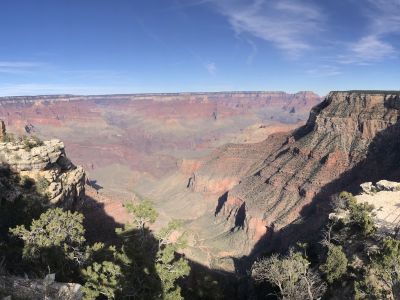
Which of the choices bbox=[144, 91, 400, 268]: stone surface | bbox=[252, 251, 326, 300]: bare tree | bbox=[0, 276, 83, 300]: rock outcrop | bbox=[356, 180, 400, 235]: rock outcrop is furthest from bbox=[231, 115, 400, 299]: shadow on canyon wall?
bbox=[0, 276, 83, 300]: rock outcrop

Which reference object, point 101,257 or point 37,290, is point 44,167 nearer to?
point 101,257

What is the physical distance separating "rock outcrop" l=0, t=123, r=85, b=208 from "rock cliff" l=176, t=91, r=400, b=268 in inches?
1637

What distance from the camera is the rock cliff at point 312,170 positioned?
9150 cm

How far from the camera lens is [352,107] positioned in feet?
366

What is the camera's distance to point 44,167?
5166 centimetres

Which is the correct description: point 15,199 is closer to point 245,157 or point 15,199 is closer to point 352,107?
point 352,107

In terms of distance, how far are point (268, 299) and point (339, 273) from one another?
10.1 m

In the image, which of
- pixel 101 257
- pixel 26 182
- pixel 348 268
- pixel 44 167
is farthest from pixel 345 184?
pixel 101 257

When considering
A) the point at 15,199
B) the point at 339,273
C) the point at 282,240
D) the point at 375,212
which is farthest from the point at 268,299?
the point at 282,240

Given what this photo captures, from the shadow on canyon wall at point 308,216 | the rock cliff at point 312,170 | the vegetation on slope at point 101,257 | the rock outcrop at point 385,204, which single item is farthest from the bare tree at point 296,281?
the rock cliff at point 312,170

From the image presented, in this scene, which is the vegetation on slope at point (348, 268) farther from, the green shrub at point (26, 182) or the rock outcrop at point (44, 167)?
the green shrub at point (26, 182)

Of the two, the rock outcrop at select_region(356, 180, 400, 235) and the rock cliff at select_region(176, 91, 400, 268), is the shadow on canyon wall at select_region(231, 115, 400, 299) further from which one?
the rock outcrop at select_region(356, 180, 400, 235)

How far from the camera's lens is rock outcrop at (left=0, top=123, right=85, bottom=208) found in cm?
4928

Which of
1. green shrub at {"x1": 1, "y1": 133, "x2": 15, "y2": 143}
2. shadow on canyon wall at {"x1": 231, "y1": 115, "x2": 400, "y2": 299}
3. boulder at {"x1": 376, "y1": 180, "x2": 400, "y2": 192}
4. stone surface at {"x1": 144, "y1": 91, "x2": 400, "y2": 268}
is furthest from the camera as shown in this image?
stone surface at {"x1": 144, "y1": 91, "x2": 400, "y2": 268}
